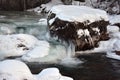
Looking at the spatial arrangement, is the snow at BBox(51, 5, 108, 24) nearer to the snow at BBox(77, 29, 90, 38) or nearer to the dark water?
the snow at BBox(77, 29, 90, 38)

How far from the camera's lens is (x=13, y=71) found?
6.44 m

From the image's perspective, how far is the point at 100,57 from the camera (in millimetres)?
13477

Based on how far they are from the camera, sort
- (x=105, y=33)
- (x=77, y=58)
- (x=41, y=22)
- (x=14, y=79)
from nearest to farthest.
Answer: (x=14, y=79) < (x=77, y=58) < (x=105, y=33) < (x=41, y=22)

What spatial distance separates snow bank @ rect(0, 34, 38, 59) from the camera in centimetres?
1364

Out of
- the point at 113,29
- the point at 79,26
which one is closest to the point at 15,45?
the point at 79,26

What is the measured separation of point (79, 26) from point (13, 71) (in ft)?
26.8

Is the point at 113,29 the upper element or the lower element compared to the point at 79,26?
lower

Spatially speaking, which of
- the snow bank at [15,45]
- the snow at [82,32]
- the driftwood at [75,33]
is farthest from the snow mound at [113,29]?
the snow bank at [15,45]

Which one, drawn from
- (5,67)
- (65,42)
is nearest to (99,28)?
(65,42)

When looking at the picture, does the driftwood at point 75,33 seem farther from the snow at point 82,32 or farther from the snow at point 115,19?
the snow at point 115,19

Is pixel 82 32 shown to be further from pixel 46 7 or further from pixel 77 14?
pixel 46 7

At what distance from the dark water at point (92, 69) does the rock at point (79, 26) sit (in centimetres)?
118

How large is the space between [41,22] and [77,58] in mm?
6128

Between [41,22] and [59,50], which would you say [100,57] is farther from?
[41,22]
